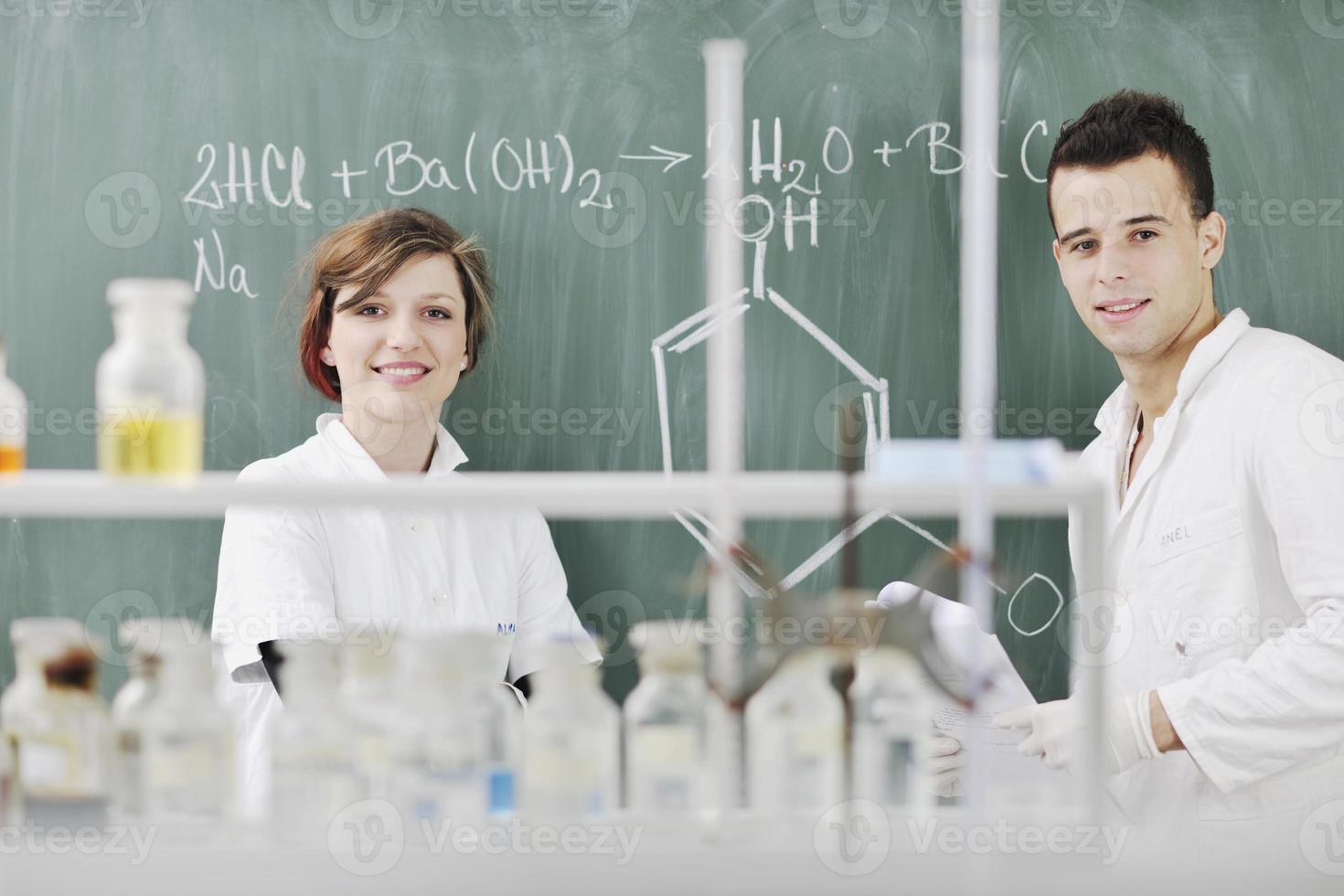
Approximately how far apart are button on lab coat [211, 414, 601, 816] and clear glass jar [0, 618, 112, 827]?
913 mm

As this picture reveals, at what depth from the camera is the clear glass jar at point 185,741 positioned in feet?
3.89

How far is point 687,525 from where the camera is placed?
2596mm

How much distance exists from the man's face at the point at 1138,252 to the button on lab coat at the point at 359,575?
3.92ft

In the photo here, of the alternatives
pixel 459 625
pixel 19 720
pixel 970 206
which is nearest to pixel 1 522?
pixel 459 625

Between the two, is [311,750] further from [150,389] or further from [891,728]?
[891,728]

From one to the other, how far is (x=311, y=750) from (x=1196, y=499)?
170 cm

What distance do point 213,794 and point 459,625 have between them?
116 cm

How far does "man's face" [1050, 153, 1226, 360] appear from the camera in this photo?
7.89 feet

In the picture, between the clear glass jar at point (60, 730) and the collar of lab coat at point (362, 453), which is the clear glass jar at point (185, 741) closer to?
the clear glass jar at point (60, 730)

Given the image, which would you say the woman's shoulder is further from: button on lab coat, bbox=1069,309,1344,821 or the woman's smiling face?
button on lab coat, bbox=1069,309,1344,821

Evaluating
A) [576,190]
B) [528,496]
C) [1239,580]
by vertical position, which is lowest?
[1239,580]

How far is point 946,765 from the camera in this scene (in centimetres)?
223

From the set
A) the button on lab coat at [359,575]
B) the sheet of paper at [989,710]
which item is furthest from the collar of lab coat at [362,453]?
the sheet of paper at [989,710]

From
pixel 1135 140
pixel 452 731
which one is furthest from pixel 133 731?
pixel 1135 140
